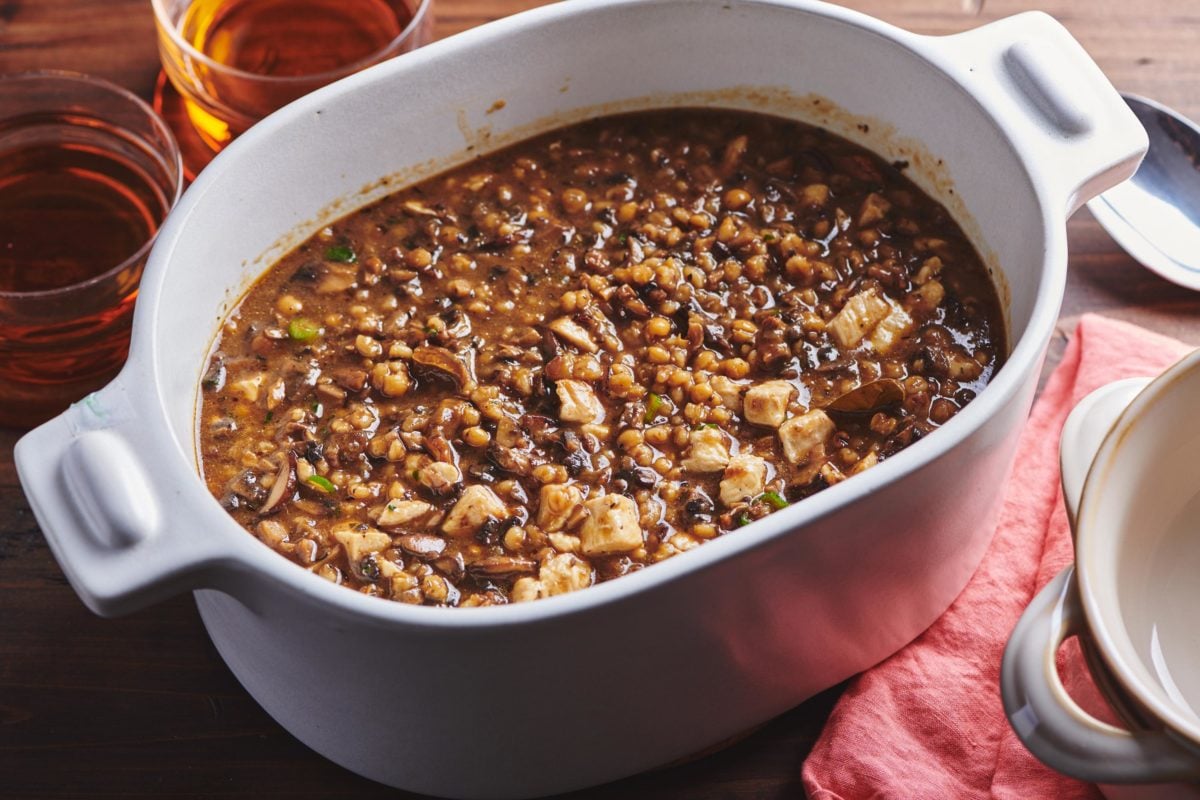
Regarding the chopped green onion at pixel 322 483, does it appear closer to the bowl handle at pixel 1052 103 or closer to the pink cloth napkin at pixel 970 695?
the pink cloth napkin at pixel 970 695

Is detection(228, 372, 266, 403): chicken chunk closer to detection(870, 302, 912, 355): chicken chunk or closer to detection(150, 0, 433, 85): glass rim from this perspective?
detection(150, 0, 433, 85): glass rim

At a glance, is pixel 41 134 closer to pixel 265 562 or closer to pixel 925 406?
pixel 265 562

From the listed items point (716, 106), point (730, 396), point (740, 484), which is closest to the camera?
point (740, 484)

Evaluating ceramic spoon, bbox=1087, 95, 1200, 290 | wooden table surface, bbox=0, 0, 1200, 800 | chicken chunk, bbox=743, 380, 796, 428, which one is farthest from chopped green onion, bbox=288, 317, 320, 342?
ceramic spoon, bbox=1087, 95, 1200, 290

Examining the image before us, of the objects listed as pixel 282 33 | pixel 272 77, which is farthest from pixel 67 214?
pixel 282 33

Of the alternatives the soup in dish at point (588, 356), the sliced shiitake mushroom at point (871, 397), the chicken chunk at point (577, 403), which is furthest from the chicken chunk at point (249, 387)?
the sliced shiitake mushroom at point (871, 397)

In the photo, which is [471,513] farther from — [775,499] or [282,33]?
[282,33]

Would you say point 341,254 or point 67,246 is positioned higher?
point 341,254
